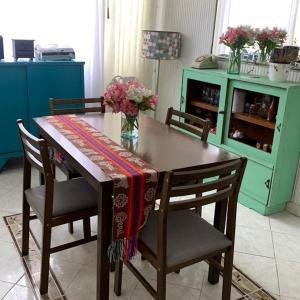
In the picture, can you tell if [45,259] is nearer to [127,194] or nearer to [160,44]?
[127,194]

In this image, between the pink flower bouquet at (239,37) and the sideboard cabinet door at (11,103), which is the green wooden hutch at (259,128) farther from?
the sideboard cabinet door at (11,103)

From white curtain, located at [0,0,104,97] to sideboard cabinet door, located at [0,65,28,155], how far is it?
0.44m

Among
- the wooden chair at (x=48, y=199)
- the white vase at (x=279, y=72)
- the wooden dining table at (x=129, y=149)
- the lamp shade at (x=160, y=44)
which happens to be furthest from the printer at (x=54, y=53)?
the white vase at (x=279, y=72)

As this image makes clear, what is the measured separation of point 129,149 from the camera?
A: 5.94 feet

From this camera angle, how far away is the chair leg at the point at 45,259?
175cm

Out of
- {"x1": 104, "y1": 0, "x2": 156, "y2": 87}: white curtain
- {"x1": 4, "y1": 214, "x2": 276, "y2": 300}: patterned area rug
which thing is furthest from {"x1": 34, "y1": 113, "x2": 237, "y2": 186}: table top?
{"x1": 104, "y1": 0, "x2": 156, "y2": 87}: white curtain

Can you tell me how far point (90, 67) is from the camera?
3852 mm

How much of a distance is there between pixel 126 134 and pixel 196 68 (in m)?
1.51

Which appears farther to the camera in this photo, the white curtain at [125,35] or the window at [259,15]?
the white curtain at [125,35]

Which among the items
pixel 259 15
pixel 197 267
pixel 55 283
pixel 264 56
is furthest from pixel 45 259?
pixel 259 15

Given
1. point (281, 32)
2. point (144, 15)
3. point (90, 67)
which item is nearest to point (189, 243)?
point (281, 32)

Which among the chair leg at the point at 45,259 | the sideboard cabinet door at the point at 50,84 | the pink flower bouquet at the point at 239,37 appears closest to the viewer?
the chair leg at the point at 45,259

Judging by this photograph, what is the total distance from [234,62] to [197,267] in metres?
1.70

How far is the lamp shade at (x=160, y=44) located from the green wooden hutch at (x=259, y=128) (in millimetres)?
494
